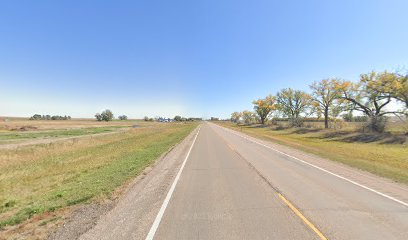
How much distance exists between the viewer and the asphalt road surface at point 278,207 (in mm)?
5070

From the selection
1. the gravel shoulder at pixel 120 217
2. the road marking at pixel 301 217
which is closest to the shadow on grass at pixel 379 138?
the road marking at pixel 301 217

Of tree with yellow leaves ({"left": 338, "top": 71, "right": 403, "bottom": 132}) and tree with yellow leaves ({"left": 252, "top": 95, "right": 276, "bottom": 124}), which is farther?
tree with yellow leaves ({"left": 252, "top": 95, "right": 276, "bottom": 124})

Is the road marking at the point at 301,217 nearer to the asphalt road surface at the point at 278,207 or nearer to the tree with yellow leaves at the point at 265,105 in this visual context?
the asphalt road surface at the point at 278,207

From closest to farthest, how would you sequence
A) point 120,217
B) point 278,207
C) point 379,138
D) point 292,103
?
point 120,217, point 278,207, point 379,138, point 292,103

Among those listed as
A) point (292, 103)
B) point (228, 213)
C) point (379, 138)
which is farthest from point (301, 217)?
point (292, 103)

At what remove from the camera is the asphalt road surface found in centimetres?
507

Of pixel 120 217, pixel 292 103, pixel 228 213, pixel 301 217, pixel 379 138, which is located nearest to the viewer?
pixel 301 217

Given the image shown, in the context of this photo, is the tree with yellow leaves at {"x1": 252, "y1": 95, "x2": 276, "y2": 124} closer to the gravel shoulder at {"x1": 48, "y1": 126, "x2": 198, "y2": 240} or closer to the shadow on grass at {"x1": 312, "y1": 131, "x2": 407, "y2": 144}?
the shadow on grass at {"x1": 312, "y1": 131, "x2": 407, "y2": 144}

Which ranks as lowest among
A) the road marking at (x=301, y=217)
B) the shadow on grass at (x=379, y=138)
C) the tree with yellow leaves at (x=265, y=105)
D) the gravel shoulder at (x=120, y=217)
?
the gravel shoulder at (x=120, y=217)

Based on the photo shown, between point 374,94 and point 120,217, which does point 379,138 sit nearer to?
point 374,94

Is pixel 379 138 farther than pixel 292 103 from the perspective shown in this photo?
No

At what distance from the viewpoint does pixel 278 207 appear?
6.57m

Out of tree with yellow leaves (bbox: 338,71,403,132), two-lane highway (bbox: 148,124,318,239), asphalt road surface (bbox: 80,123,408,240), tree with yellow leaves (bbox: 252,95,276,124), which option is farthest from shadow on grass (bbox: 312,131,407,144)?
tree with yellow leaves (bbox: 252,95,276,124)

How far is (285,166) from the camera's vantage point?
13.0 m
